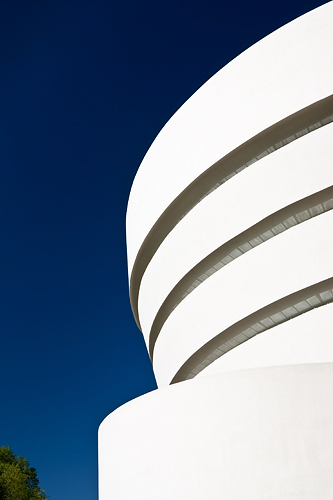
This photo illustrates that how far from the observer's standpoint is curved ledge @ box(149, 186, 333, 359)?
10.7m

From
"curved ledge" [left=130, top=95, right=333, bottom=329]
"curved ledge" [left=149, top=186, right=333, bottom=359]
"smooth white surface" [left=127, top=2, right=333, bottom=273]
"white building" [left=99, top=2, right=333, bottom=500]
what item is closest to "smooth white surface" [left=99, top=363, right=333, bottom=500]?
"white building" [left=99, top=2, right=333, bottom=500]

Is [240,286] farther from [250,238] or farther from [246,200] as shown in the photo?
[246,200]

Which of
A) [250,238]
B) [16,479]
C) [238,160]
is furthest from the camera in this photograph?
[16,479]

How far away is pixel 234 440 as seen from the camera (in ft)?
20.8

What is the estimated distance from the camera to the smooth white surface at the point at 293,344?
31.7ft

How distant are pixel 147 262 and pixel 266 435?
9.59 meters

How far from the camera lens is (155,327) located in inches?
595

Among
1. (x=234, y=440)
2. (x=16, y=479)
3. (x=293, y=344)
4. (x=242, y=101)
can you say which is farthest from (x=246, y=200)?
(x=16, y=479)

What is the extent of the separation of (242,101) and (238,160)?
1.50 meters

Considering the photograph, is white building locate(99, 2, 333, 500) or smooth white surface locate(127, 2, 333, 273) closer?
white building locate(99, 2, 333, 500)

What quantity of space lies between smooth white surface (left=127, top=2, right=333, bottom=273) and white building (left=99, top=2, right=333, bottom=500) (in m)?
0.04

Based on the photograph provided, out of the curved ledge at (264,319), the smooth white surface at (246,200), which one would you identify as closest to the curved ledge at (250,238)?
the smooth white surface at (246,200)

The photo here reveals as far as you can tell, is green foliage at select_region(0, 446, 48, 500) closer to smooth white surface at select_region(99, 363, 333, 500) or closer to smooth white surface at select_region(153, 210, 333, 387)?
smooth white surface at select_region(153, 210, 333, 387)

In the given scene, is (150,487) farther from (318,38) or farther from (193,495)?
(318,38)
